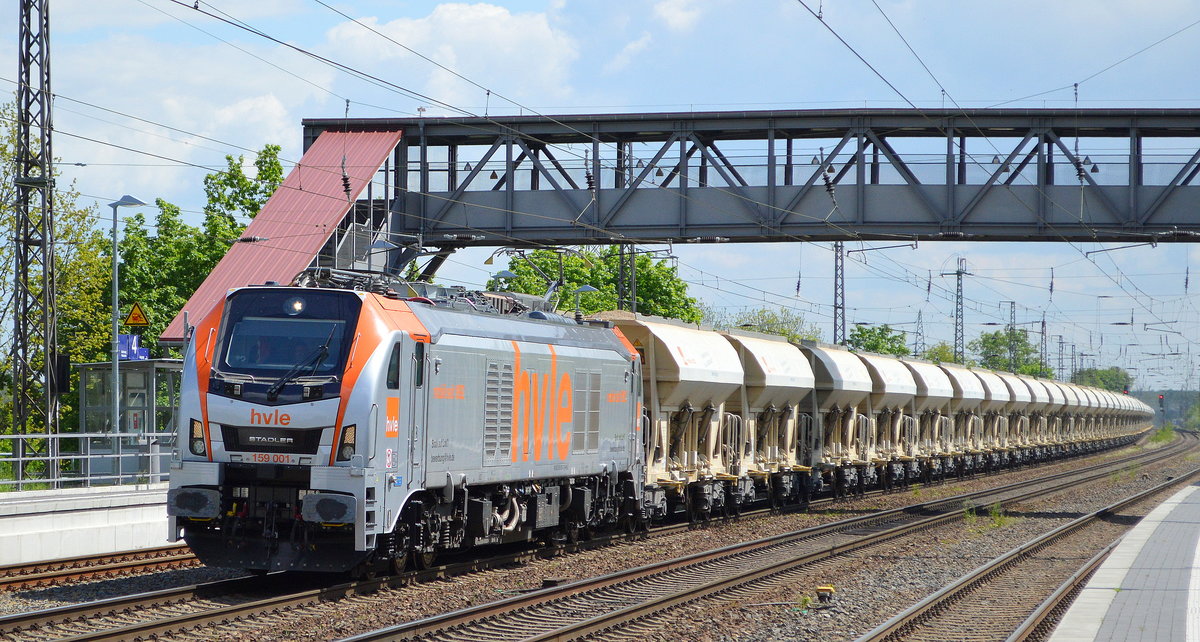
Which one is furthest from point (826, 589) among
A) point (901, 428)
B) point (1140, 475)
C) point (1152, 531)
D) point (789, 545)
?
point (1140, 475)

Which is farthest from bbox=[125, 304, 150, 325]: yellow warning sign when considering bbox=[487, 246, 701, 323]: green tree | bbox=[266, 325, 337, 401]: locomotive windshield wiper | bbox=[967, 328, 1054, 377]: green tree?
bbox=[967, 328, 1054, 377]: green tree

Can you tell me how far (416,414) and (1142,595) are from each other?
9.09m

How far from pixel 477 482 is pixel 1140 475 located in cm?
4465

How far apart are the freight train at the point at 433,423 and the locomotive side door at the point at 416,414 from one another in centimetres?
3

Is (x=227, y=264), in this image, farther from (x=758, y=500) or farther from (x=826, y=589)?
(x=826, y=589)

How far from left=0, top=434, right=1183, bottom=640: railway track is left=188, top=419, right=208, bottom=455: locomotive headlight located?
5.12ft

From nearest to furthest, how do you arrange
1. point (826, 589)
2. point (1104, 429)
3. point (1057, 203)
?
point (826, 589) → point (1057, 203) → point (1104, 429)

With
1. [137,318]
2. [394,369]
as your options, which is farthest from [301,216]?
[394,369]

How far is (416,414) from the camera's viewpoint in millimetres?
15148

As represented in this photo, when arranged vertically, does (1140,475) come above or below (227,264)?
below

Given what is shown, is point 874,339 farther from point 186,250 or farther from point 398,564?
point 398,564

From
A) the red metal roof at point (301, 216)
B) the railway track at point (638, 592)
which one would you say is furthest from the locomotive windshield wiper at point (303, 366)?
the red metal roof at point (301, 216)

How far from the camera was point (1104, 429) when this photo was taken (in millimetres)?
91562

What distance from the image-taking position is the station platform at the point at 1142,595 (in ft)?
41.3
